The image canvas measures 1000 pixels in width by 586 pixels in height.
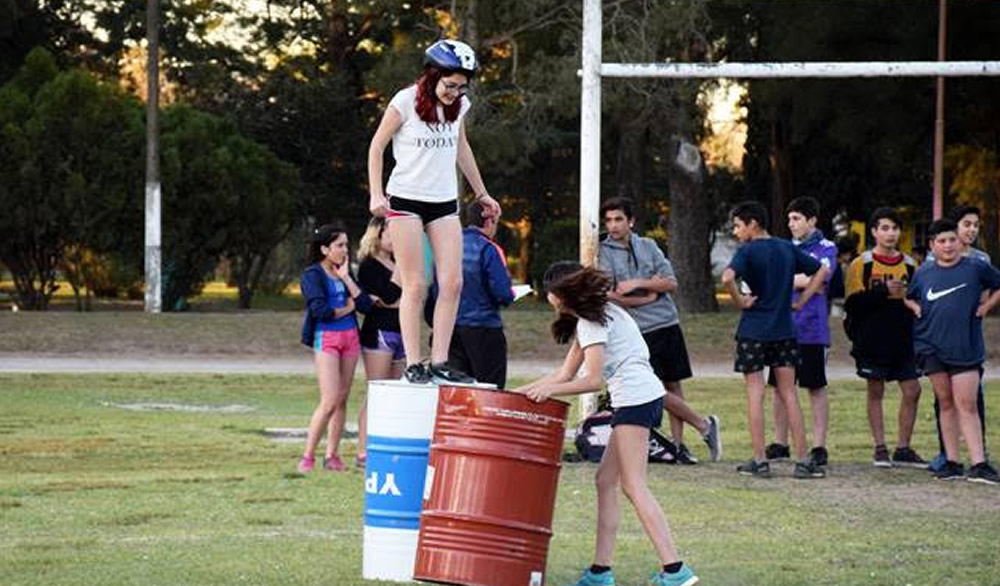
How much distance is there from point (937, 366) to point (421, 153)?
5982 mm

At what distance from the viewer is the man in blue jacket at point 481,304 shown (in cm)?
1433

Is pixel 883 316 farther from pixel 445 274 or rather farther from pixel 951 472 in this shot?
pixel 445 274

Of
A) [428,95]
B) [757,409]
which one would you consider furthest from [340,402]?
[428,95]

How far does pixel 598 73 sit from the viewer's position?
16.6 meters

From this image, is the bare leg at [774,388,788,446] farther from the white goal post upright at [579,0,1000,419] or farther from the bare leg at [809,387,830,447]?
the white goal post upright at [579,0,1000,419]

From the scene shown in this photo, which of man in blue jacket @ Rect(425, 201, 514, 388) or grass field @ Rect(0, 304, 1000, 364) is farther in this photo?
grass field @ Rect(0, 304, 1000, 364)

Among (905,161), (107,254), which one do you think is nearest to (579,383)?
(107,254)

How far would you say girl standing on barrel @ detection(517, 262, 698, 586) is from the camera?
990 cm

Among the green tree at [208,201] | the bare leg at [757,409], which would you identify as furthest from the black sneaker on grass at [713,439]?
the green tree at [208,201]

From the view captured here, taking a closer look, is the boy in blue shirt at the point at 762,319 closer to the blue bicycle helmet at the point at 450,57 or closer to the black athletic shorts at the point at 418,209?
the black athletic shorts at the point at 418,209

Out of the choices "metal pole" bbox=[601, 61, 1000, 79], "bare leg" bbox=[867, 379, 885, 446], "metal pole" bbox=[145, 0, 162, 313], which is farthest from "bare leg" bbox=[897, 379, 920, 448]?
"metal pole" bbox=[145, 0, 162, 313]

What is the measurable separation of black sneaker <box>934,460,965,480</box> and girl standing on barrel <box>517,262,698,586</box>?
5515 millimetres

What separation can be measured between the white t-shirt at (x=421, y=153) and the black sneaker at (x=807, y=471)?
17.8 feet

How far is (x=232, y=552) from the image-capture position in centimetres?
1120
